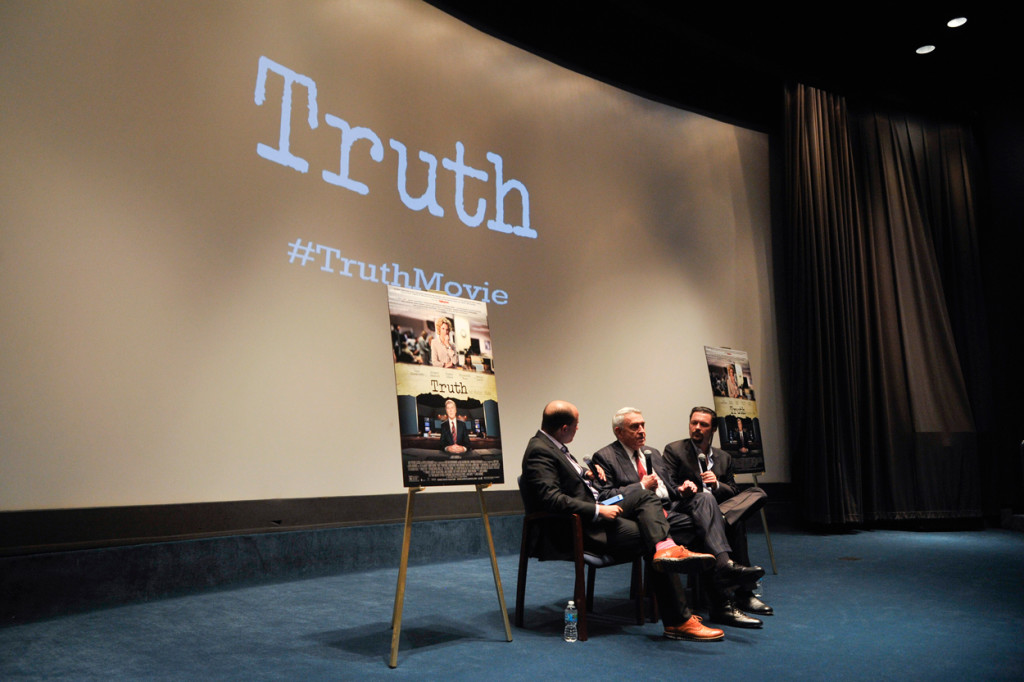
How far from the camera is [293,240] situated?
459 cm

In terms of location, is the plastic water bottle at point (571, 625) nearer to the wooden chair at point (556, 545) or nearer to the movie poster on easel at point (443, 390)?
the wooden chair at point (556, 545)

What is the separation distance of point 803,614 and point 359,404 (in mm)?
2870

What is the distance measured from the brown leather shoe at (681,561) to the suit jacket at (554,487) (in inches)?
10.9

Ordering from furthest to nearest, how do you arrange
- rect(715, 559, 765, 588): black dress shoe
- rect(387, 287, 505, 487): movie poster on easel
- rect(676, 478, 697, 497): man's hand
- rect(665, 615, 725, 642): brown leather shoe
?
rect(676, 478, 697, 497): man's hand < rect(715, 559, 765, 588): black dress shoe < rect(665, 615, 725, 642): brown leather shoe < rect(387, 287, 505, 487): movie poster on easel

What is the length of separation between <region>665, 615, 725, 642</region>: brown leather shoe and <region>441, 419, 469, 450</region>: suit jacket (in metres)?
1.15

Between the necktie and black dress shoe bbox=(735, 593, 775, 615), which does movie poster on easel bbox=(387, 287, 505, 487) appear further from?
black dress shoe bbox=(735, 593, 775, 615)

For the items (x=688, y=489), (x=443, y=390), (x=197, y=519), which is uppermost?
(x=443, y=390)

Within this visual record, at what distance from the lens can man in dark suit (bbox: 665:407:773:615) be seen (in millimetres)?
3520

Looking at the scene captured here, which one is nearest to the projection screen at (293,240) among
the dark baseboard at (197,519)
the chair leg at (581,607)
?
the dark baseboard at (197,519)

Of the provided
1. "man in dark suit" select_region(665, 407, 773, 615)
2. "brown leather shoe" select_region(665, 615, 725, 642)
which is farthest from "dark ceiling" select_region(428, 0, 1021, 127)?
"brown leather shoe" select_region(665, 615, 725, 642)

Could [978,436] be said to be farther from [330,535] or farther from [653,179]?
[330,535]

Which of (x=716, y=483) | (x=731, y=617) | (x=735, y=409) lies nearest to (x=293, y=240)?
(x=716, y=483)

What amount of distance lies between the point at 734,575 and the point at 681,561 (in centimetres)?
46

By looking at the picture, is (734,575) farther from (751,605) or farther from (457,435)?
(457,435)
